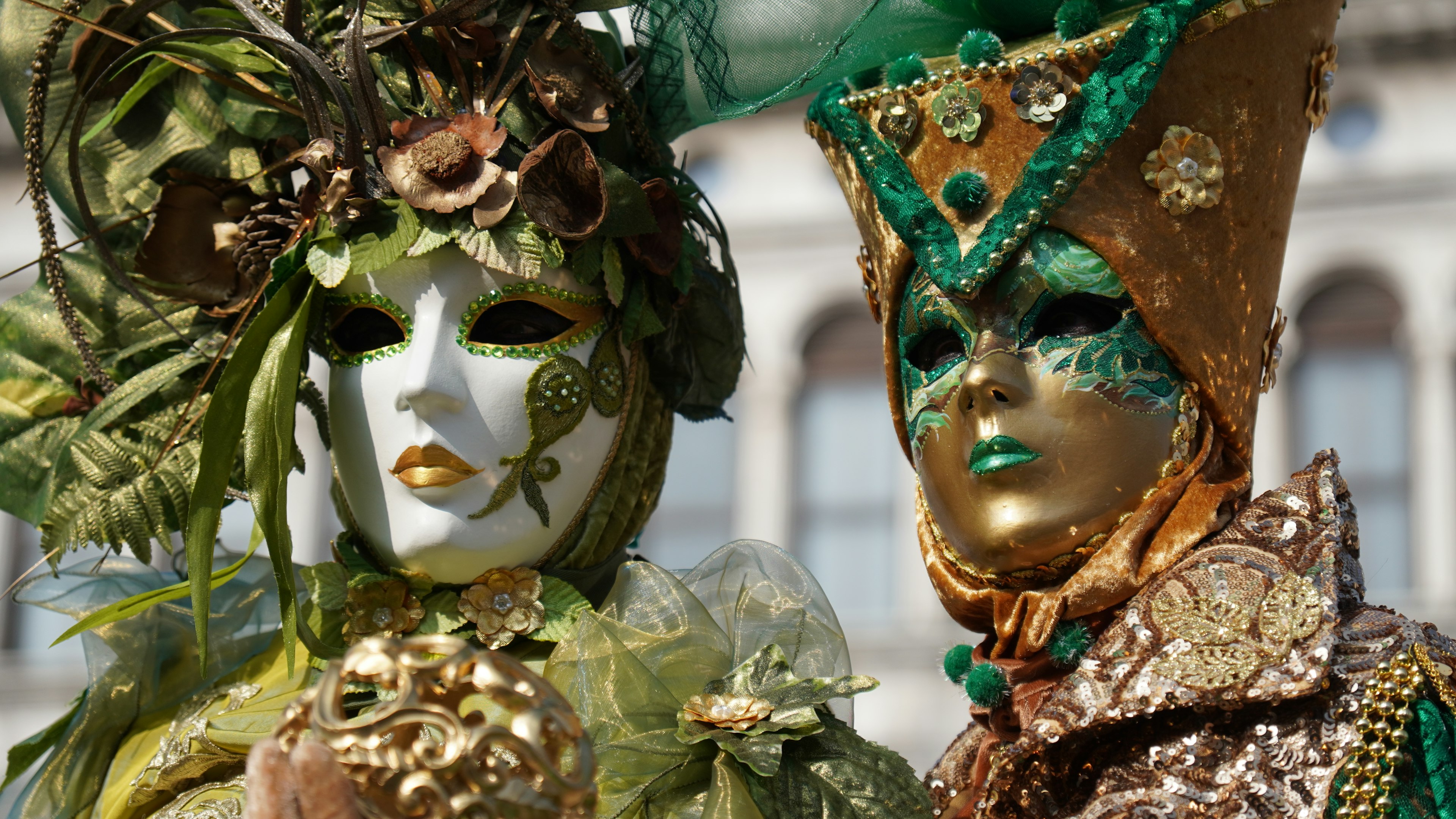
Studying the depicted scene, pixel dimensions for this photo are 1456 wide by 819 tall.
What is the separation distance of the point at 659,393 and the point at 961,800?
32.2 inches

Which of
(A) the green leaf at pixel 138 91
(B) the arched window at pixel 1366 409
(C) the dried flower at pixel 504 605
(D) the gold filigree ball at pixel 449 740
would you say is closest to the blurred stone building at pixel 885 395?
(B) the arched window at pixel 1366 409

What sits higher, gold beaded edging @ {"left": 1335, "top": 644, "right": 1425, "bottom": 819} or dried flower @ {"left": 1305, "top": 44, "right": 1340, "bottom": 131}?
dried flower @ {"left": 1305, "top": 44, "right": 1340, "bottom": 131}

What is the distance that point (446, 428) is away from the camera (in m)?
2.45

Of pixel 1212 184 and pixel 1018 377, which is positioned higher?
pixel 1212 184

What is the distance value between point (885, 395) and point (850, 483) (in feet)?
2.11

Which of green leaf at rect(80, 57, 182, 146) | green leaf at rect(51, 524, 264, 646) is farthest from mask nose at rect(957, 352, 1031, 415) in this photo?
green leaf at rect(80, 57, 182, 146)

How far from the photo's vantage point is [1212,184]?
2.30 meters

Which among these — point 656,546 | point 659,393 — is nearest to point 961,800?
point 659,393

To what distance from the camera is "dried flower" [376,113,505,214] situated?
2.47 m

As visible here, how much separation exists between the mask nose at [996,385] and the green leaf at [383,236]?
80 cm

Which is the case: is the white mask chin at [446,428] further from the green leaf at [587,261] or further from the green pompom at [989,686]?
the green pompom at [989,686]

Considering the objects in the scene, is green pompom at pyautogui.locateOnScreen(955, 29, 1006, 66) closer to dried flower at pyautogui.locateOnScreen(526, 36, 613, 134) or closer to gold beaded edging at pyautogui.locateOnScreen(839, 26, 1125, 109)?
gold beaded edging at pyautogui.locateOnScreen(839, 26, 1125, 109)

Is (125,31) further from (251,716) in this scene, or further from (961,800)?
(961,800)

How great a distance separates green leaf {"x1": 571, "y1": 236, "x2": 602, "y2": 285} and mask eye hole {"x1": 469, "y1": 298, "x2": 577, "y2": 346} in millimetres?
65
